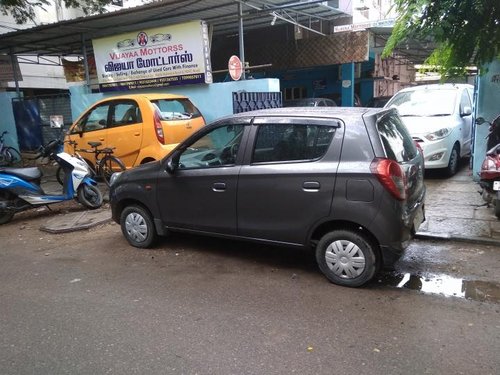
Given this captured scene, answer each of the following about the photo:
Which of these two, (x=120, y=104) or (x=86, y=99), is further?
(x=86, y=99)

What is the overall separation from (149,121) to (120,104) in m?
0.91

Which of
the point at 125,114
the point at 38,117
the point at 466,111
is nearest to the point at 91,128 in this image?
the point at 125,114

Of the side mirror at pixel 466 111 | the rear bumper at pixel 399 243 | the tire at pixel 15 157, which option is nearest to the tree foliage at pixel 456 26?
the rear bumper at pixel 399 243

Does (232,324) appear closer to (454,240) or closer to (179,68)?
(454,240)

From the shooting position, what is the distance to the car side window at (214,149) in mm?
4695

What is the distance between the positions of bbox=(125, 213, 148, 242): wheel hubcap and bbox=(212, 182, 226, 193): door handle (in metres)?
1.20

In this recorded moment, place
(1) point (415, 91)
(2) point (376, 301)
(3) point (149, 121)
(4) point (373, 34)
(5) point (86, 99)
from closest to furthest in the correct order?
(2) point (376, 301) < (3) point (149, 121) < (1) point (415, 91) < (5) point (86, 99) < (4) point (373, 34)

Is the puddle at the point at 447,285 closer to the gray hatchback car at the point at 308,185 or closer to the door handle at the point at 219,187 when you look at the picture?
the gray hatchback car at the point at 308,185

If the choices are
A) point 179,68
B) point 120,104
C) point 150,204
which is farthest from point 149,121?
point 150,204

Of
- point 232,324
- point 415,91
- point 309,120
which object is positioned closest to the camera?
point 232,324

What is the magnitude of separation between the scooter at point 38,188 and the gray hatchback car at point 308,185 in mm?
2750

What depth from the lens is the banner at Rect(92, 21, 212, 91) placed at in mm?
9734

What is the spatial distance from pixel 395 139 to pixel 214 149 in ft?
Result: 6.08

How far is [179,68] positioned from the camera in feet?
33.2
